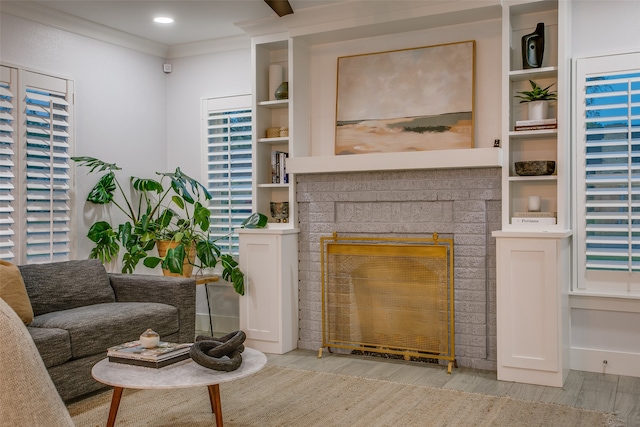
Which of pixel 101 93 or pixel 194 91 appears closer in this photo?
pixel 101 93

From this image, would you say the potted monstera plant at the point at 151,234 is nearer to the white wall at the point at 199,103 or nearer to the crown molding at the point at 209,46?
the white wall at the point at 199,103

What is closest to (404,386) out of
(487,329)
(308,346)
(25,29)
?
(487,329)

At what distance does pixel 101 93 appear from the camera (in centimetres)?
512

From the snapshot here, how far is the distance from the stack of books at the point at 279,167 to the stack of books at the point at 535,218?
1800 millimetres

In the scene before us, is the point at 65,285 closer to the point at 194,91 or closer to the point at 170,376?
the point at 170,376

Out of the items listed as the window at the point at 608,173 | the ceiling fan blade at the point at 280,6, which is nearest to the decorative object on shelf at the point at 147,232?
the ceiling fan blade at the point at 280,6

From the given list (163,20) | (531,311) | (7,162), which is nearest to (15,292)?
(7,162)

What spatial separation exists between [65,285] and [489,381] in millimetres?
2824

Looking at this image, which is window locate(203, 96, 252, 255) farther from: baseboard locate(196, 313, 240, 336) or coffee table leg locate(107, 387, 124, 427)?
coffee table leg locate(107, 387, 124, 427)

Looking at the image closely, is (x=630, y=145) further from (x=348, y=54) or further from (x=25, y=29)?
(x=25, y=29)

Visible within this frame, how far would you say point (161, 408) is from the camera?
3.40 m

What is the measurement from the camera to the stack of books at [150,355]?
2.73 m

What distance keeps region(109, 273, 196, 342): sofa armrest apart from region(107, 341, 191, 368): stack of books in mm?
1282

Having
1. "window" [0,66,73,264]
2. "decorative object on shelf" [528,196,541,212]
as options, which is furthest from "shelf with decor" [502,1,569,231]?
"window" [0,66,73,264]
